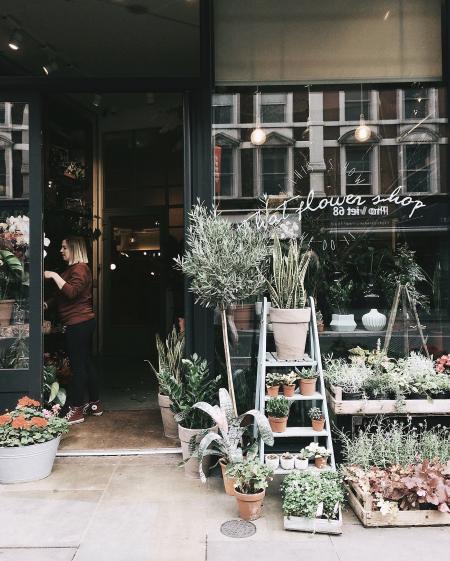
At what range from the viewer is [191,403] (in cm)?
417

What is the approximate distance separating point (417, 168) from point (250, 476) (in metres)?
3.15

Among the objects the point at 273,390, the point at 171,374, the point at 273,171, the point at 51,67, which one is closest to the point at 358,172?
the point at 273,171

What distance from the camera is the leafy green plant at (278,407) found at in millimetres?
3811

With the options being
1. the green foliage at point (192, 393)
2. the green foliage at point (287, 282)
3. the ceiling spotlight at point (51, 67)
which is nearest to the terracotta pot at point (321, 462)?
the green foliage at point (192, 393)

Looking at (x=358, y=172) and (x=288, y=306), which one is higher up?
(x=358, y=172)

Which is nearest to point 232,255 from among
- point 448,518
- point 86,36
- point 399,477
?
point 399,477

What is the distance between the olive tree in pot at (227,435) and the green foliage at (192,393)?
28 cm

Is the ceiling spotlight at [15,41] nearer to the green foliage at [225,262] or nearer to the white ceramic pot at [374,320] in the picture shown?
the green foliage at [225,262]

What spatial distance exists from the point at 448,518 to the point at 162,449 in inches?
92.2

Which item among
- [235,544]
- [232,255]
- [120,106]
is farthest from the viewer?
[120,106]

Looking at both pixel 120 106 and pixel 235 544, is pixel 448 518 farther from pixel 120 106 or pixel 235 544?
pixel 120 106

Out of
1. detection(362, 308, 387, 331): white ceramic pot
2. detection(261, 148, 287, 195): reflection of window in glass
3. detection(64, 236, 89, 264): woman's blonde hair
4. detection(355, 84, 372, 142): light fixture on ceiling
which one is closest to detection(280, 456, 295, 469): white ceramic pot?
detection(362, 308, 387, 331): white ceramic pot

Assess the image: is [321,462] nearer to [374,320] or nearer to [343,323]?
[343,323]

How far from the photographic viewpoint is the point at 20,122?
4637 mm
